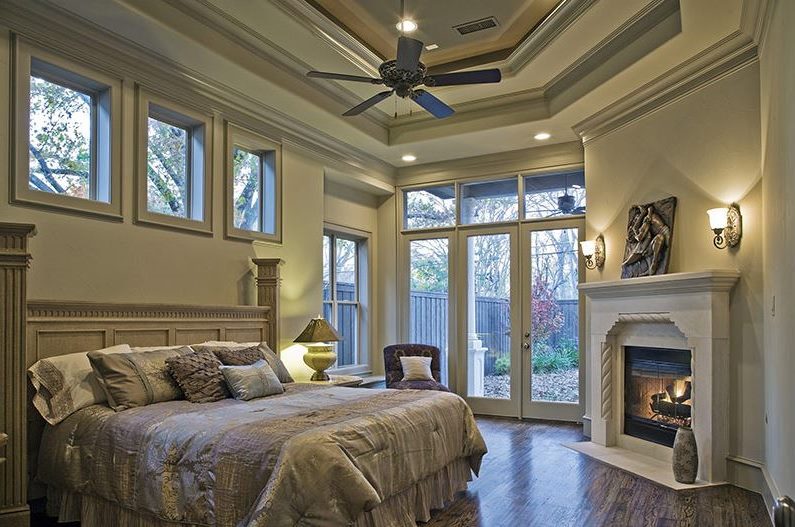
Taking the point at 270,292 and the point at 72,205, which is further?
the point at 270,292

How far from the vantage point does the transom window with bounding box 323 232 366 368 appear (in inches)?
273

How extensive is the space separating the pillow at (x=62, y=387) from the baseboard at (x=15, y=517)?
0.47 meters

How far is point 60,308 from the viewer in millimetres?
3686

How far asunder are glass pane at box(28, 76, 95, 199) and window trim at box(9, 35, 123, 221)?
4 cm

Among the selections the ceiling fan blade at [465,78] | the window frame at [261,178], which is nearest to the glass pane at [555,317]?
the window frame at [261,178]

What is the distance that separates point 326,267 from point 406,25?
314cm

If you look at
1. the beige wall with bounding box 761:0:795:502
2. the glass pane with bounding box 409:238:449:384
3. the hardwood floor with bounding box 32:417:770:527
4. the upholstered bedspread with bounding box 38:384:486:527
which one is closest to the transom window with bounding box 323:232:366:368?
the glass pane with bounding box 409:238:449:384

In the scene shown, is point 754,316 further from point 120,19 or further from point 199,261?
point 120,19

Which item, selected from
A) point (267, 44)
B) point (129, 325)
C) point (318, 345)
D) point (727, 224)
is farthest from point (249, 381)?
point (727, 224)

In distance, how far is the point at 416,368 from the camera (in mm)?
6523

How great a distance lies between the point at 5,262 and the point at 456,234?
5.00 m

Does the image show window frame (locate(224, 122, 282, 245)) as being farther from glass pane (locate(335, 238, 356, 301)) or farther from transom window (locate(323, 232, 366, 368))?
glass pane (locate(335, 238, 356, 301))

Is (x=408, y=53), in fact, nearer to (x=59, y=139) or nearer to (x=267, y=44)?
(x=267, y=44)

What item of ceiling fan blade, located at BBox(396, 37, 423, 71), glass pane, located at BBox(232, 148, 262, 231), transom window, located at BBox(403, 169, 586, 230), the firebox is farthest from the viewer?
transom window, located at BBox(403, 169, 586, 230)
